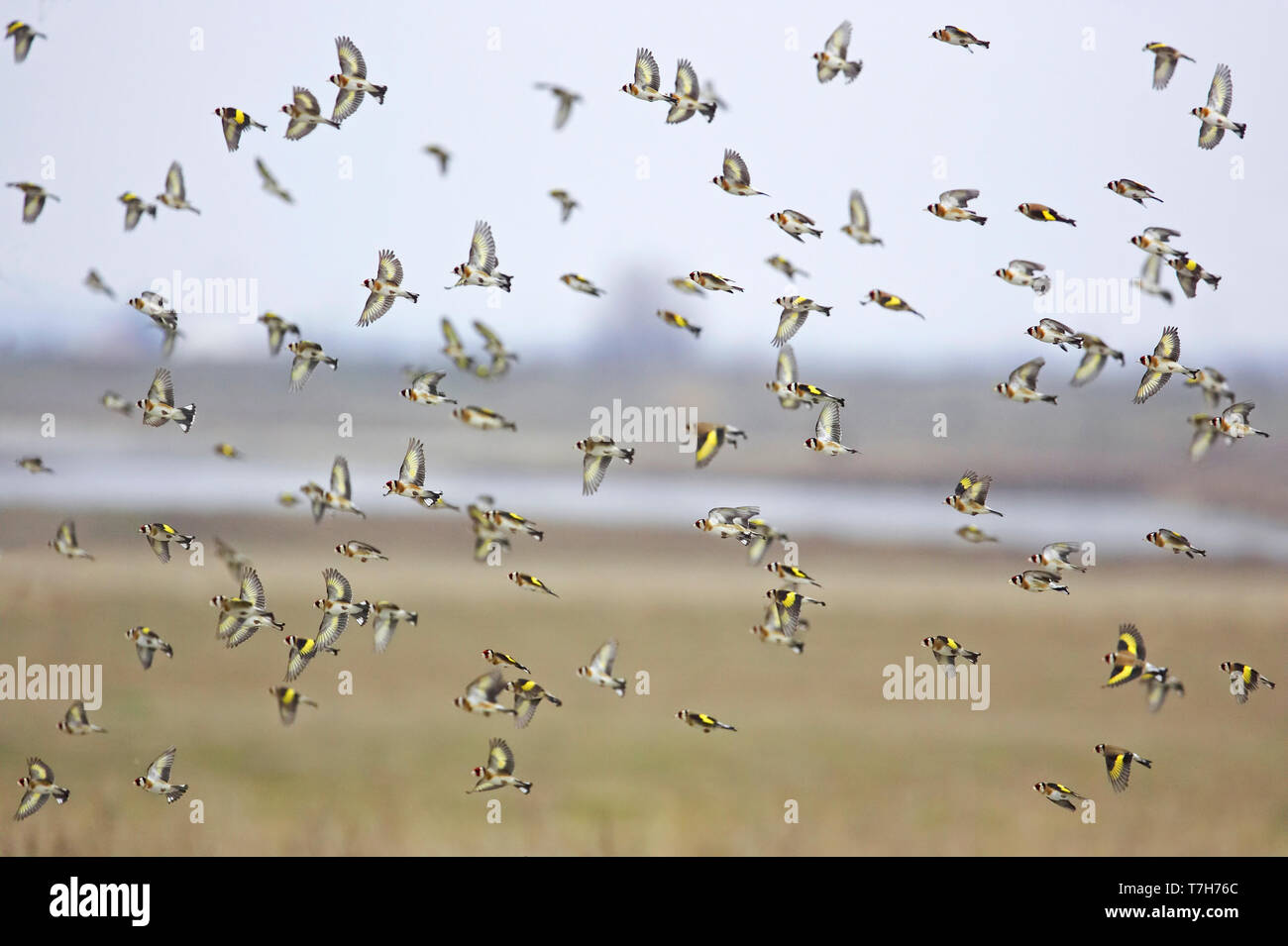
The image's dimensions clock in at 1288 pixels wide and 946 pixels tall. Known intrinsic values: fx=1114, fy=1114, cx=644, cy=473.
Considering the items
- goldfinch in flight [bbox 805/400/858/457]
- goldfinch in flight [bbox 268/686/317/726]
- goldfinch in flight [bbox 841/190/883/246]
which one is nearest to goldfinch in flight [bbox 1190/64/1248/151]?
goldfinch in flight [bbox 841/190/883/246]

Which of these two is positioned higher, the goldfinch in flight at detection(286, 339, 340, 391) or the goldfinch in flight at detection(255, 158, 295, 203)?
the goldfinch in flight at detection(255, 158, 295, 203)

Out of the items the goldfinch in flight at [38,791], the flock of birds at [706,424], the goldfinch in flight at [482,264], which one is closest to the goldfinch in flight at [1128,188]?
the flock of birds at [706,424]

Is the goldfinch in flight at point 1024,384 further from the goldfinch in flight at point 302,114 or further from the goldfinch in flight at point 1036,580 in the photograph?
the goldfinch in flight at point 302,114

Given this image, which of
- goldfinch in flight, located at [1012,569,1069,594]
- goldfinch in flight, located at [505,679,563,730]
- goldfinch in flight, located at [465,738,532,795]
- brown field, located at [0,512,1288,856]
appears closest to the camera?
goldfinch in flight, located at [505,679,563,730]

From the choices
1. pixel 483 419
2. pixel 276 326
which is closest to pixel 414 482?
pixel 483 419

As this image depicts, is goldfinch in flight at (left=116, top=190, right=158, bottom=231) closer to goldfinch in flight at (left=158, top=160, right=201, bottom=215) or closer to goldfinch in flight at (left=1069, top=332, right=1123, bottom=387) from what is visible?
goldfinch in flight at (left=158, top=160, right=201, bottom=215)

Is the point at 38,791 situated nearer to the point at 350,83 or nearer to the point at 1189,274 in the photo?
the point at 350,83

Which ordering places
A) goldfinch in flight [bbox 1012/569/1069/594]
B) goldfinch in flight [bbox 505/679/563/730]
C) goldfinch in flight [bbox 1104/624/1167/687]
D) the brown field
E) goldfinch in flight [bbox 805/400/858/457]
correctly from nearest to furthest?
1. goldfinch in flight [bbox 1104/624/1167/687]
2. goldfinch in flight [bbox 805/400/858/457]
3. goldfinch in flight [bbox 505/679/563/730]
4. goldfinch in flight [bbox 1012/569/1069/594]
5. the brown field
